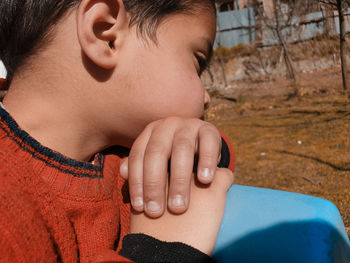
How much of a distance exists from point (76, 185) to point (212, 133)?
0.90ft

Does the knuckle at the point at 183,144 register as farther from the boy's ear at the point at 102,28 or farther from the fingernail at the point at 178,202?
the boy's ear at the point at 102,28

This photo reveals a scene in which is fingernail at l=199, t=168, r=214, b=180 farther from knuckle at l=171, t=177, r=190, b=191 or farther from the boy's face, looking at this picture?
the boy's face

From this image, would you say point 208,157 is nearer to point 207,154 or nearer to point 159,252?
point 207,154

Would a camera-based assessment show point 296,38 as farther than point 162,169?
Yes

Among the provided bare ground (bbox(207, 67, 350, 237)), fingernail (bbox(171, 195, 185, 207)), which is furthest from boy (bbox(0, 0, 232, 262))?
bare ground (bbox(207, 67, 350, 237))

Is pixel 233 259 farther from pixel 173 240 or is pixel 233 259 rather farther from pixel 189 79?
pixel 189 79

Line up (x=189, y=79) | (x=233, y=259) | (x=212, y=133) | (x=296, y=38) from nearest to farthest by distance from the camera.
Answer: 1. (x=233, y=259)
2. (x=212, y=133)
3. (x=189, y=79)
4. (x=296, y=38)

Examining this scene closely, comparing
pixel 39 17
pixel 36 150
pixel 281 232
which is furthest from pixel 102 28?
pixel 281 232

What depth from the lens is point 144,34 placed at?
59 cm

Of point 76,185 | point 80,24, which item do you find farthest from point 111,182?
point 80,24

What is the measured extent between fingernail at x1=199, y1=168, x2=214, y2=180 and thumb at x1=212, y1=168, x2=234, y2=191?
0.02m

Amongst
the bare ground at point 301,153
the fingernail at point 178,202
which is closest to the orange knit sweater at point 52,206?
the fingernail at point 178,202

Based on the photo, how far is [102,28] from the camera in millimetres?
563

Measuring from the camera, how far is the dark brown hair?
0.56 metres
